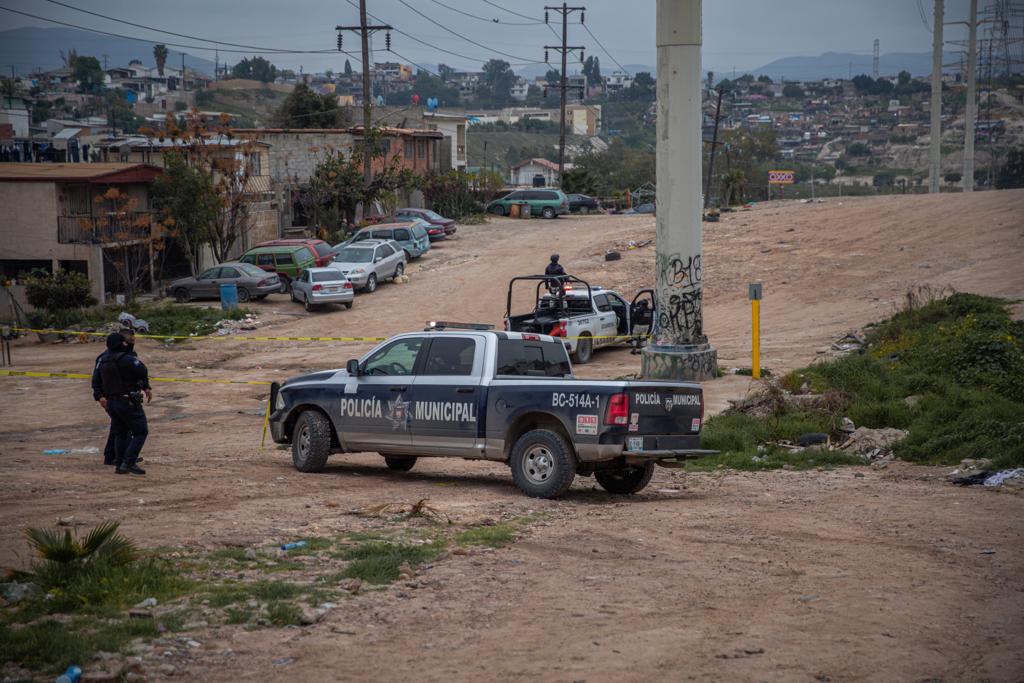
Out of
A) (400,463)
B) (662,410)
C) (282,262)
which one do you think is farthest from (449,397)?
(282,262)

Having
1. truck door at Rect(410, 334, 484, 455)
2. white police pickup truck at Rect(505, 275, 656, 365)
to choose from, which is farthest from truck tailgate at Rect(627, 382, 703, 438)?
white police pickup truck at Rect(505, 275, 656, 365)

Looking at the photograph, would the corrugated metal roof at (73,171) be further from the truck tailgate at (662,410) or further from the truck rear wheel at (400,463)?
the truck tailgate at (662,410)

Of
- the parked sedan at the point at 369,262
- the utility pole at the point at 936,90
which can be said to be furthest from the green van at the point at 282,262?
the utility pole at the point at 936,90

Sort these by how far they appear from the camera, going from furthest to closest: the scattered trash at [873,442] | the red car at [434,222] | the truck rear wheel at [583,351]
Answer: the red car at [434,222] < the truck rear wheel at [583,351] < the scattered trash at [873,442]

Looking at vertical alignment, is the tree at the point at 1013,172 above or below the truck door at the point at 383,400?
above

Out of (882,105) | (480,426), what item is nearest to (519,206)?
(480,426)

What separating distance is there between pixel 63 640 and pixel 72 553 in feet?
4.54

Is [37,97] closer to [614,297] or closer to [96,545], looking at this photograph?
[614,297]

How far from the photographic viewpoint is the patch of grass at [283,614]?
7.36 metres

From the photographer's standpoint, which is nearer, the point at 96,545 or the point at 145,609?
the point at 145,609

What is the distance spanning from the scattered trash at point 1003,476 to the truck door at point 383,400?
657 centimetres

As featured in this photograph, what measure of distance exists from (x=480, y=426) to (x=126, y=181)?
107 ft

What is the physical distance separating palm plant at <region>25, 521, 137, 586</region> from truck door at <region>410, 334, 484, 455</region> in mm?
4549

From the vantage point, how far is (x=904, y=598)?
25.9ft
